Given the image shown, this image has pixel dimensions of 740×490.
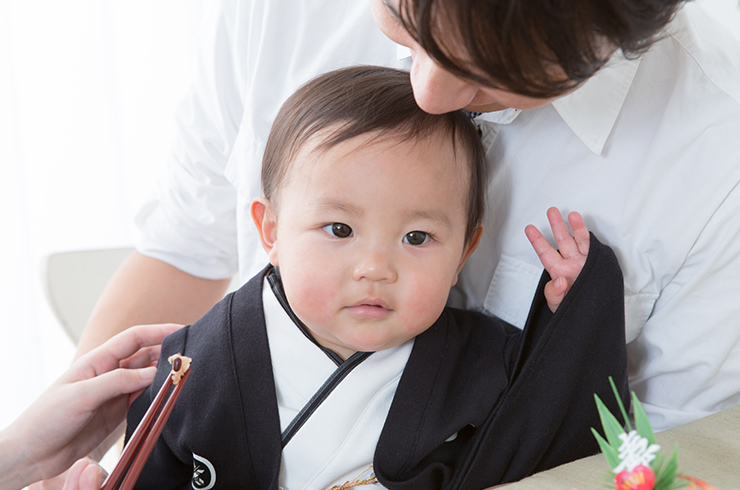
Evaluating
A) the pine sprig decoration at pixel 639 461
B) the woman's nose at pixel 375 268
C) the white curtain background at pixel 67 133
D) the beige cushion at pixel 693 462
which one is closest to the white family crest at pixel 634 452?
the pine sprig decoration at pixel 639 461

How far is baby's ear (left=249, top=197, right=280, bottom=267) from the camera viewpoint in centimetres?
105

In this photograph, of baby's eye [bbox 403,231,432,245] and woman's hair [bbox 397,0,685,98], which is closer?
woman's hair [bbox 397,0,685,98]

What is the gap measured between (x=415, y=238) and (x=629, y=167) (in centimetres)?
36

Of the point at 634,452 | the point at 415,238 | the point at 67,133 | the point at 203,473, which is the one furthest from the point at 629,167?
the point at 67,133

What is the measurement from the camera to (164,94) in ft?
8.36

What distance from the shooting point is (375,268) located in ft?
2.93

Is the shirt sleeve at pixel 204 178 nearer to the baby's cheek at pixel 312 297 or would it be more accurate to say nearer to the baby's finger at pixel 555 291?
the baby's cheek at pixel 312 297

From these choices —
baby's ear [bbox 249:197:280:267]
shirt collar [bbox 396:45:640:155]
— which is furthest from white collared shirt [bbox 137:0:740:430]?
baby's ear [bbox 249:197:280:267]

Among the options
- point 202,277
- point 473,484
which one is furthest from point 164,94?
point 473,484

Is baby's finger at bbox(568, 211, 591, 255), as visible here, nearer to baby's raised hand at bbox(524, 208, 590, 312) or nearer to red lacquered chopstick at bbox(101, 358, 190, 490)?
baby's raised hand at bbox(524, 208, 590, 312)

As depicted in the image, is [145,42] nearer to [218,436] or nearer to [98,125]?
[98,125]

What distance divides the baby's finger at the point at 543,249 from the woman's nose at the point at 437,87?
1.04 ft

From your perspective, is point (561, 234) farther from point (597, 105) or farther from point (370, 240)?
point (370, 240)

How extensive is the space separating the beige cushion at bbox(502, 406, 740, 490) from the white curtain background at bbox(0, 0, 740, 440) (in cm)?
178
